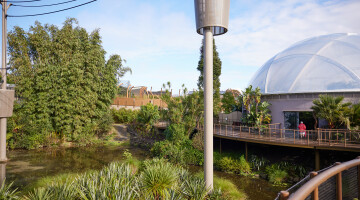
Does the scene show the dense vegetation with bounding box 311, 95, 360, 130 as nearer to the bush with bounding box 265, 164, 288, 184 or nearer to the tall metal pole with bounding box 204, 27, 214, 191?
the bush with bounding box 265, 164, 288, 184

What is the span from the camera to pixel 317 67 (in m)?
16.8

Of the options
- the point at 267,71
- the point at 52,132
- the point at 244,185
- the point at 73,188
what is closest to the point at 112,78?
the point at 52,132

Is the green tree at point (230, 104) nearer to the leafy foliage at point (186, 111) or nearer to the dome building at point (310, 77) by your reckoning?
the dome building at point (310, 77)

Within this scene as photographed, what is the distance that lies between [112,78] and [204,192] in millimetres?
22137

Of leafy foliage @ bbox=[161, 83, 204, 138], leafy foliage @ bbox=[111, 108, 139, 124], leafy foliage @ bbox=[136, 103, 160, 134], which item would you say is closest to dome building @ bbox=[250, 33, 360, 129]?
leafy foliage @ bbox=[161, 83, 204, 138]

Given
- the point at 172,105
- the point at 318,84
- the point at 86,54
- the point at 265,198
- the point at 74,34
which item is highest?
the point at 74,34

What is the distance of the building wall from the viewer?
15372 millimetres

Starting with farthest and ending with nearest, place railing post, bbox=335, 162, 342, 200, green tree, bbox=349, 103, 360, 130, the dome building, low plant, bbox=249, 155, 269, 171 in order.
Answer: the dome building < low plant, bbox=249, 155, 269, 171 < green tree, bbox=349, 103, 360, 130 < railing post, bbox=335, 162, 342, 200

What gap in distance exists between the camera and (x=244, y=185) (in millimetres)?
12117

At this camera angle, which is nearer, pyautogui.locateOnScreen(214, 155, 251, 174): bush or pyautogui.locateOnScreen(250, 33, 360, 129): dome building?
pyautogui.locateOnScreen(214, 155, 251, 174): bush

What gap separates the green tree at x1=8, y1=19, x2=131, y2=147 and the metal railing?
72.8 ft

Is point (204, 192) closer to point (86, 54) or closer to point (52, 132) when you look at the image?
point (52, 132)

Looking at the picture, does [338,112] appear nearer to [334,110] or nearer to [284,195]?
[334,110]

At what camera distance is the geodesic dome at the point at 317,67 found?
15.7 meters
